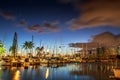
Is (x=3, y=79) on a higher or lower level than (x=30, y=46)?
lower

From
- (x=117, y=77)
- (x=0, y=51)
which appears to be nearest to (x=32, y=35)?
(x=0, y=51)

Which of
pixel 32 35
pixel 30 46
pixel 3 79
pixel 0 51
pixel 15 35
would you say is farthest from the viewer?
pixel 30 46

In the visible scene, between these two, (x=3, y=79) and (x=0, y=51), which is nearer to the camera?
(x=3, y=79)

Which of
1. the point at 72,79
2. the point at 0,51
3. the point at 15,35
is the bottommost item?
the point at 72,79

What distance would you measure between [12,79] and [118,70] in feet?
93.4

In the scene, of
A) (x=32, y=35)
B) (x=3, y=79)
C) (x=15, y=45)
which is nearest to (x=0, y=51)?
(x=15, y=45)

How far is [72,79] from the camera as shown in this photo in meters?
65.7

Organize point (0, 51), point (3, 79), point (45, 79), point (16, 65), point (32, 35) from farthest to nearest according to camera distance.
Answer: point (32, 35) < point (0, 51) < point (16, 65) < point (45, 79) < point (3, 79)

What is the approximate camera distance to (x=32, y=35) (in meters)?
173

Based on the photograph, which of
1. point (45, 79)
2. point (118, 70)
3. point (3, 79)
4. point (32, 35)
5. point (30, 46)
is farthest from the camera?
point (30, 46)

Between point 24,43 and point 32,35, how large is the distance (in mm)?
25122

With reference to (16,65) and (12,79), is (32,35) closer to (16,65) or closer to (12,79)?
(16,65)

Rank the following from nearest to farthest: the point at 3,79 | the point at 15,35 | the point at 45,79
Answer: the point at 3,79 → the point at 45,79 → the point at 15,35

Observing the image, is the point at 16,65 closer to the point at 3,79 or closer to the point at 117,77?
the point at 3,79
